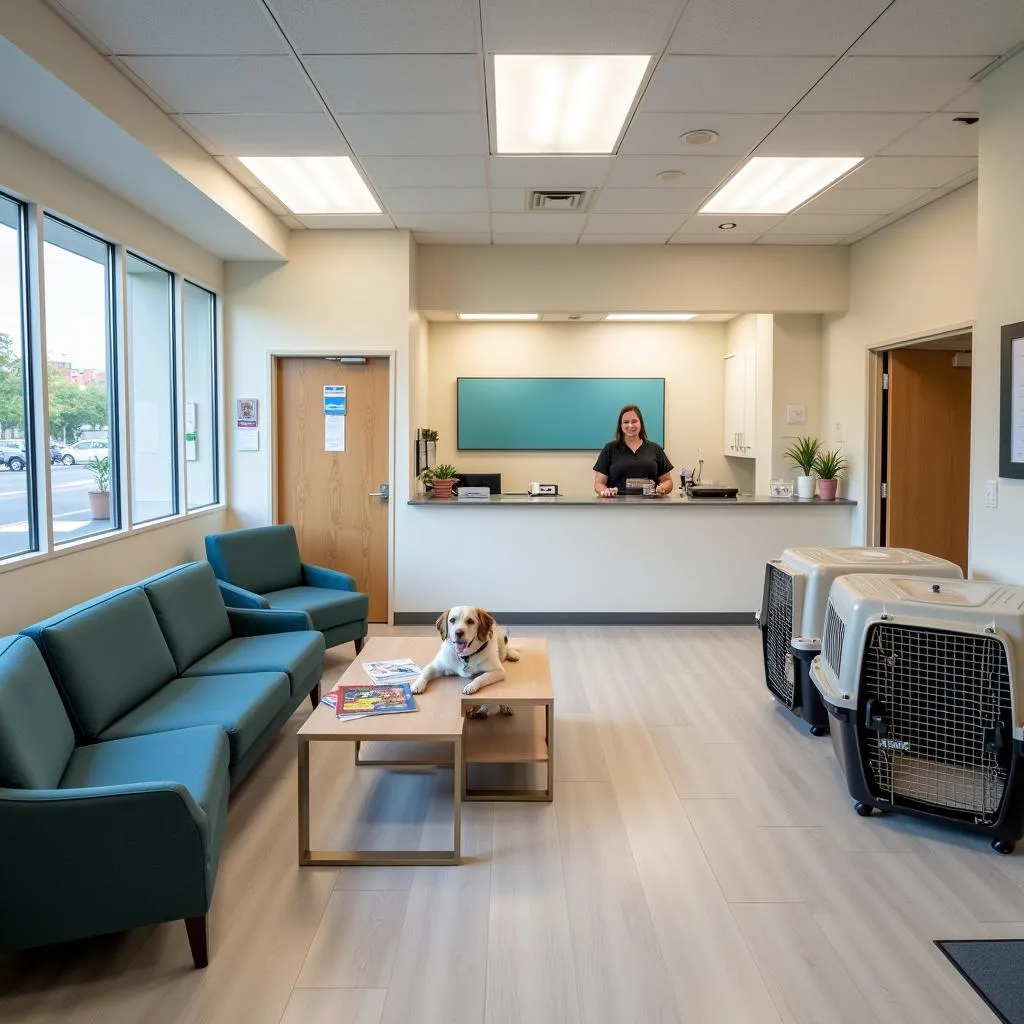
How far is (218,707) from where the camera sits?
293cm

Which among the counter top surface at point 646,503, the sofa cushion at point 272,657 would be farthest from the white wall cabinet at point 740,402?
the sofa cushion at point 272,657

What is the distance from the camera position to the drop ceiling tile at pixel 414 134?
3705 mm

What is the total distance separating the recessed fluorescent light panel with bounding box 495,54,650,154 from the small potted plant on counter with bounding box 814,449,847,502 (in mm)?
3060

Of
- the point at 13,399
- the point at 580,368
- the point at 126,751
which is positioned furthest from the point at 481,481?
the point at 126,751

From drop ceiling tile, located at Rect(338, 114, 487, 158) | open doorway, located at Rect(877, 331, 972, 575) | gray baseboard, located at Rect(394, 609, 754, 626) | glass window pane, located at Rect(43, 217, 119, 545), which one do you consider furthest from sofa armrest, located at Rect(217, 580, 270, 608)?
open doorway, located at Rect(877, 331, 972, 575)

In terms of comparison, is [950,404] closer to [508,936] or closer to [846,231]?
[846,231]

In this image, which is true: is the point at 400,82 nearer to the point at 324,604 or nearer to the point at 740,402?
the point at 324,604

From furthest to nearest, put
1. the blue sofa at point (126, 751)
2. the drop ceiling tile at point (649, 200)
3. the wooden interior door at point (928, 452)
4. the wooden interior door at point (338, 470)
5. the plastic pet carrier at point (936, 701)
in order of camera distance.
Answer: the wooden interior door at point (338, 470) < the wooden interior door at point (928, 452) < the drop ceiling tile at point (649, 200) < the plastic pet carrier at point (936, 701) < the blue sofa at point (126, 751)

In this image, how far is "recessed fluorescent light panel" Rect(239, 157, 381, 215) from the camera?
433 centimetres

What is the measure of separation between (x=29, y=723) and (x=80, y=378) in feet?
7.11

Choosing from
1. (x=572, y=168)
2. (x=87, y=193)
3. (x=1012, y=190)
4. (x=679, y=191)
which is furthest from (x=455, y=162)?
(x=1012, y=190)

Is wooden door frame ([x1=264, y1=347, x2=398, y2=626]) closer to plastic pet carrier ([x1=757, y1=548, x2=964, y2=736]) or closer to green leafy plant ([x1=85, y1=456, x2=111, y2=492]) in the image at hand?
green leafy plant ([x1=85, y1=456, x2=111, y2=492])

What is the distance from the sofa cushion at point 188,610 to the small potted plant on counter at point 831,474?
425 centimetres

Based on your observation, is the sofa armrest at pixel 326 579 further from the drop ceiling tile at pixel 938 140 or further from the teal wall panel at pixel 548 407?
the drop ceiling tile at pixel 938 140
